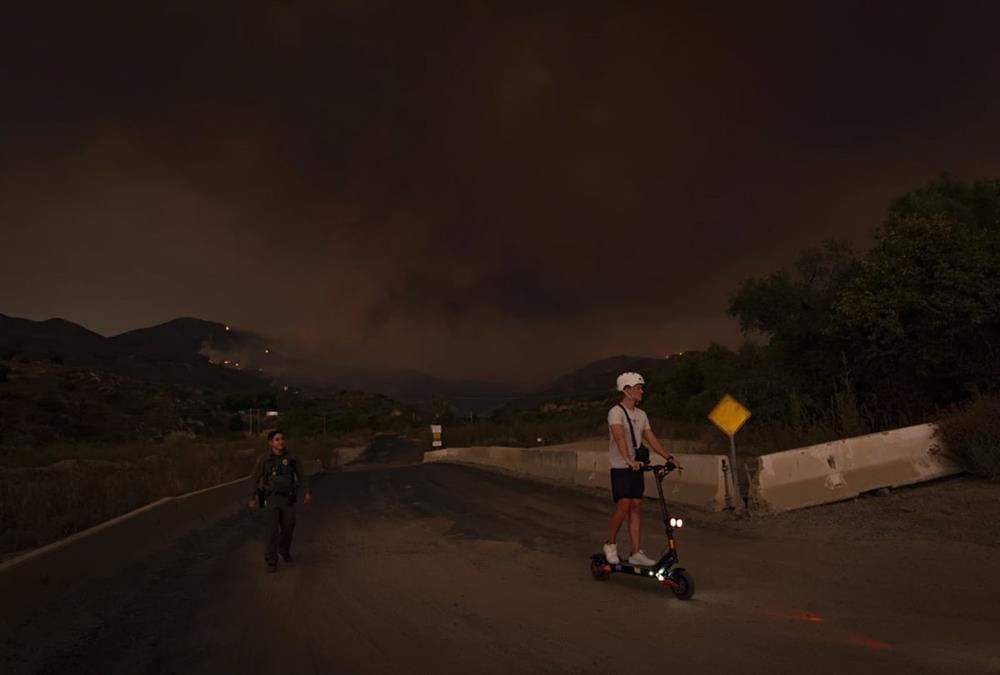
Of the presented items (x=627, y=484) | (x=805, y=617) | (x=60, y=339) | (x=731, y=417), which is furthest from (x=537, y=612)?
(x=60, y=339)

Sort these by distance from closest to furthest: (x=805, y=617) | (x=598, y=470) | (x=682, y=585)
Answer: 1. (x=805, y=617)
2. (x=682, y=585)
3. (x=598, y=470)

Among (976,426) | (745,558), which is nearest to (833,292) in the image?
(976,426)

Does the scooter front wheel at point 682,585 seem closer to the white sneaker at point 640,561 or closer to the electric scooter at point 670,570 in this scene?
the electric scooter at point 670,570

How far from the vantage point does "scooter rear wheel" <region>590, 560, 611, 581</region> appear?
736 cm

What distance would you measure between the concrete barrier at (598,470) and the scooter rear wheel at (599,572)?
540 cm

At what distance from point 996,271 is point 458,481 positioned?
17422mm

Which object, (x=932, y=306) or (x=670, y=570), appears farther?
(x=932, y=306)

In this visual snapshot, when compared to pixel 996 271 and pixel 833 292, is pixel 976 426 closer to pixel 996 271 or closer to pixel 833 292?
pixel 996 271

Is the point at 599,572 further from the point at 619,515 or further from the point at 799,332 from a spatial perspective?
the point at 799,332

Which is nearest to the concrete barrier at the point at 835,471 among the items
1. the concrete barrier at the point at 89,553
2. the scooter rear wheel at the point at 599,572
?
the scooter rear wheel at the point at 599,572

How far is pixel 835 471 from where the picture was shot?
36.9 feet

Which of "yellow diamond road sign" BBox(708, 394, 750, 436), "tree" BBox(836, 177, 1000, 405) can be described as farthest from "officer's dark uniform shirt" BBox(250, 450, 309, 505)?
"tree" BBox(836, 177, 1000, 405)

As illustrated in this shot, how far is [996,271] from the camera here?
51.5ft

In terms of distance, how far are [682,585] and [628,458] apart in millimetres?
1321
